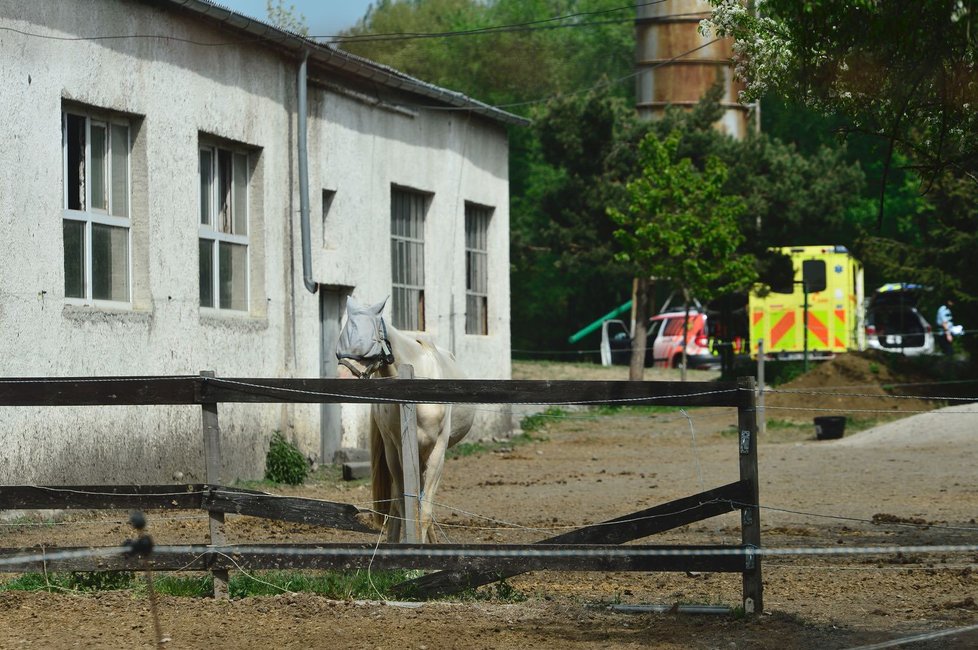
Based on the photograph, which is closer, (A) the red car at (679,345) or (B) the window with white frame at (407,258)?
(B) the window with white frame at (407,258)

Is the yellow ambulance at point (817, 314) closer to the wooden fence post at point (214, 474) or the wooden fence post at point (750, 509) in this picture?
Result: the wooden fence post at point (750, 509)

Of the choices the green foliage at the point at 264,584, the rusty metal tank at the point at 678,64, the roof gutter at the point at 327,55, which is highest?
the rusty metal tank at the point at 678,64

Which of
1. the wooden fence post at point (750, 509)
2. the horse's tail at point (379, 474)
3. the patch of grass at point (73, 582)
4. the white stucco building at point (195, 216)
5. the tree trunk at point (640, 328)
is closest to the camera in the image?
the wooden fence post at point (750, 509)

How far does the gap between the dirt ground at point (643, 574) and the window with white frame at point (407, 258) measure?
8.34ft

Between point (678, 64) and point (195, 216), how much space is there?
2902 cm

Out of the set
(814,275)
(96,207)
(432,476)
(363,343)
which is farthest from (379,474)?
(814,275)

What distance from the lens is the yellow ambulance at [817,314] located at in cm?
3441

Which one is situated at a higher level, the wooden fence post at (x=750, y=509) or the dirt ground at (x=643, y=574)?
the wooden fence post at (x=750, y=509)

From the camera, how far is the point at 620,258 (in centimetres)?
3139

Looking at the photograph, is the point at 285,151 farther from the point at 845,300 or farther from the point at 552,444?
the point at 845,300

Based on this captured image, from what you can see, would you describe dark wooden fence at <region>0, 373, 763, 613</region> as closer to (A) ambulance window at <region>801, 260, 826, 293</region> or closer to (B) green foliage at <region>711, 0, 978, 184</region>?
(B) green foliage at <region>711, 0, 978, 184</region>

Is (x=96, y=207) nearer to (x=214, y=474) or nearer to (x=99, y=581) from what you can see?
(x=99, y=581)

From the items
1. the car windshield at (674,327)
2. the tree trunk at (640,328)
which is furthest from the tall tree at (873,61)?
the car windshield at (674,327)

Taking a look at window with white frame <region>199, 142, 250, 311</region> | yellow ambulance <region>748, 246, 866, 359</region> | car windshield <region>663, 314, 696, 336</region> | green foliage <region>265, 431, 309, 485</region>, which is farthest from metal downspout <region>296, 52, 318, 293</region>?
car windshield <region>663, 314, 696, 336</region>
